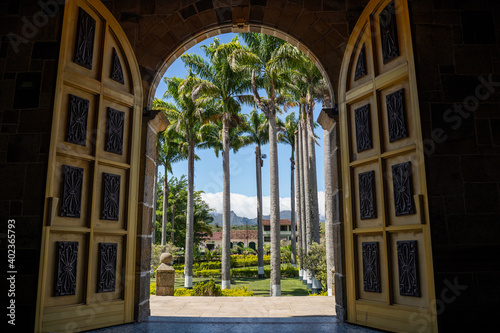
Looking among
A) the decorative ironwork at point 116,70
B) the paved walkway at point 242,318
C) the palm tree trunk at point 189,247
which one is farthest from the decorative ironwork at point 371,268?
the palm tree trunk at point 189,247

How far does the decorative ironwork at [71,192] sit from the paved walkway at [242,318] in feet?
4.53

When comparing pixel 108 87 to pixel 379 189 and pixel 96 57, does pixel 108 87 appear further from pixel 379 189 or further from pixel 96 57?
pixel 379 189

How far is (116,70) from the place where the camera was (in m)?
4.59

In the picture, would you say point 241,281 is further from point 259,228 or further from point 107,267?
point 107,267

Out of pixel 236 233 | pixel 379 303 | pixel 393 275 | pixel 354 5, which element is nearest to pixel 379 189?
pixel 393 275

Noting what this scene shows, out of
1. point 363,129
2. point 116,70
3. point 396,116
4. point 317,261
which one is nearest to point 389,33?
point 396,116

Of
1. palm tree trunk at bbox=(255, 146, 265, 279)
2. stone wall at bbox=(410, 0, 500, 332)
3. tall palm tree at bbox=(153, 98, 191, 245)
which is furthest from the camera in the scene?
tall palm tree at bbox=(153, 98, 191, 245)

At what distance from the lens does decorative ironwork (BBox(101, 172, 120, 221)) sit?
422cm

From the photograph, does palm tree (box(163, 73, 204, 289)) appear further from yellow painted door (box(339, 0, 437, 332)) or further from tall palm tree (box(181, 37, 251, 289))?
yellow painted door (box(339, 0, 437, 332))

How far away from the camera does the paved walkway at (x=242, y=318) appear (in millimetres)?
4012

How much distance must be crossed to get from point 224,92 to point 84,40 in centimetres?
1399

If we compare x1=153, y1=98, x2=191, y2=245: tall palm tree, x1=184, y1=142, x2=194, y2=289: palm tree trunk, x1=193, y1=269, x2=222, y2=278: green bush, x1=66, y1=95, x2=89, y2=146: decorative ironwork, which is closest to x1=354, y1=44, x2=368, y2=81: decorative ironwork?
x1=66, y1=95, x2=89, y2=146: decorative ironwork

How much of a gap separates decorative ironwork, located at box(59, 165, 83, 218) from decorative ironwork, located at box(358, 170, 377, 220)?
11.0 feet

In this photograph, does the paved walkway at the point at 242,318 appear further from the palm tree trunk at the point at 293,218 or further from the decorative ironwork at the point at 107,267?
the palm tree trunk at the point at 293,218
